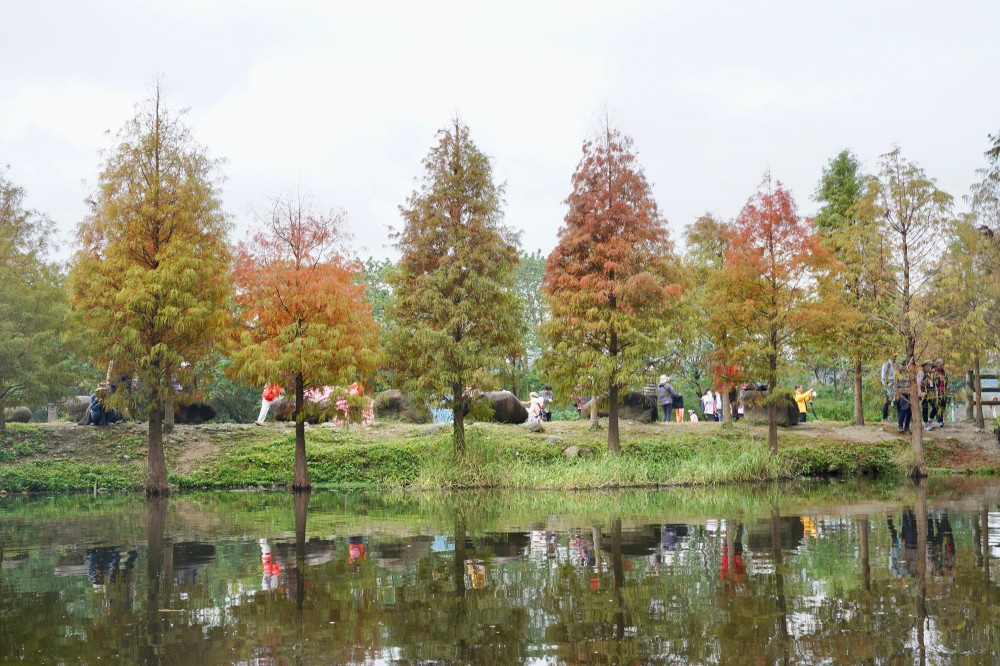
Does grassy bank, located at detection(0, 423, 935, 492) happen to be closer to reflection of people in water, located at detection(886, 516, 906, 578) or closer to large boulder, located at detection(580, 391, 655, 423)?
large boulder, located at detection(580, 391, 655, 423)

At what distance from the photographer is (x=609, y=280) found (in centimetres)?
2694

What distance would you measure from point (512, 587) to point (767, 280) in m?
20.5

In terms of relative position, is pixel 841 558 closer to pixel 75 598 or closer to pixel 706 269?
pixel 75 598

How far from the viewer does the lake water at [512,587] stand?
7.25 meters

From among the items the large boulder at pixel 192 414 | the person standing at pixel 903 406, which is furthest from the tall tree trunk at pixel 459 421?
the person standing at pixel 903 406

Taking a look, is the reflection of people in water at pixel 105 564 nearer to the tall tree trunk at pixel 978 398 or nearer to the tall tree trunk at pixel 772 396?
the tall tree trunk at pixel 772 396

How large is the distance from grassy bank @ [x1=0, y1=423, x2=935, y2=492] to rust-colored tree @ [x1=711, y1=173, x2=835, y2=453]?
8.44ft

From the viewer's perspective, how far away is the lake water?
725 cm

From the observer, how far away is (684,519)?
53.7ft

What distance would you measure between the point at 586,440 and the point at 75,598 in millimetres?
20768

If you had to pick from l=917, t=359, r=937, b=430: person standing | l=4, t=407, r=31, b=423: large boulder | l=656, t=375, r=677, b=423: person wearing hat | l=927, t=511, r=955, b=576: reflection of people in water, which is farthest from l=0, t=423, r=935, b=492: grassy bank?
l=927, t=511, r=955, b=576: reflection of people in water

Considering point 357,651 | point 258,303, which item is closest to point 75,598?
point 357,651

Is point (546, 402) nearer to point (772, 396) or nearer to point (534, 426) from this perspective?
point (534, 426)

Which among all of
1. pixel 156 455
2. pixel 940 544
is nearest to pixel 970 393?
pixel 940 544
